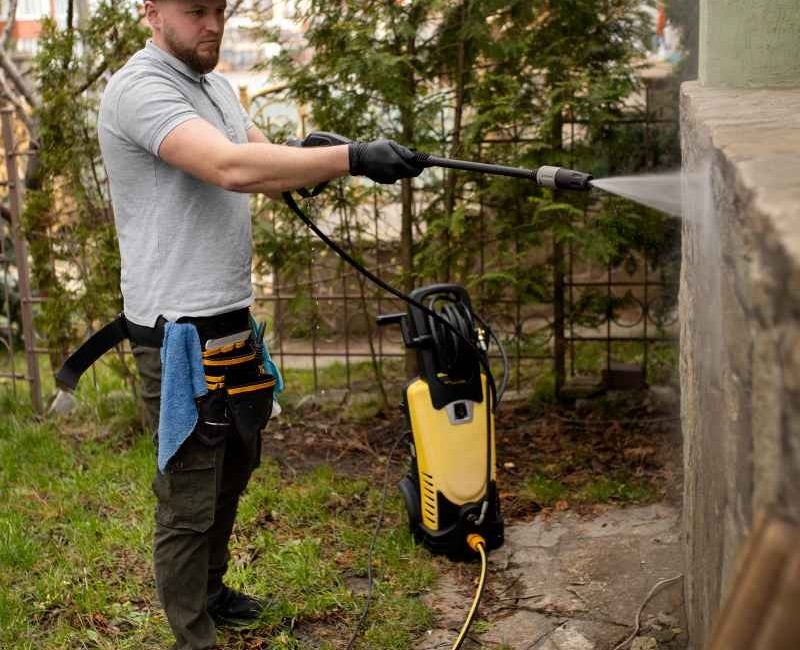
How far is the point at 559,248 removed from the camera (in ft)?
17.6

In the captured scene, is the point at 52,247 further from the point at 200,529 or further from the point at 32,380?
the point at 200,529

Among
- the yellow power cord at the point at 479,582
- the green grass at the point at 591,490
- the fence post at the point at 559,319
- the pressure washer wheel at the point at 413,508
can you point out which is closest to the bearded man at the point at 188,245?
the yellow power cord at the point at 479,582

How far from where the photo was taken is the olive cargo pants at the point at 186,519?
2.92 m

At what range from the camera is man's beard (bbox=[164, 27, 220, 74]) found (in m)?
2.87

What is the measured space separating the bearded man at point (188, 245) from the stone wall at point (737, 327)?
87 centimetres

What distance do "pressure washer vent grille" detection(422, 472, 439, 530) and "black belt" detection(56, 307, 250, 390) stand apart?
1146mm

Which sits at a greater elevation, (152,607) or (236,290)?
(236,290)

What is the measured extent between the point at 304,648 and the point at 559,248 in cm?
285

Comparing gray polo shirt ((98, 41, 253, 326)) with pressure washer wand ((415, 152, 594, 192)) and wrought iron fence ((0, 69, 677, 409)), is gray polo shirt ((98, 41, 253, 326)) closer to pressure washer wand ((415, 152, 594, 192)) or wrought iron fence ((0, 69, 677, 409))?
pressure washer wand ((415, 152, 594, 192))

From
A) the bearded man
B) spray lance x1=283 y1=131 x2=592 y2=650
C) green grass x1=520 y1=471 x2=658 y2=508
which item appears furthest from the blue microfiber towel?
green grass x1=520 y1=471 x2=658 y2=508

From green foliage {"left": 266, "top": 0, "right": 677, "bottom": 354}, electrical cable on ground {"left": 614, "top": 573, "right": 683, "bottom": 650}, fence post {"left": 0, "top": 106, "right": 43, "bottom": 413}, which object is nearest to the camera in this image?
electrical cable on ground {"left": 614, "top": 573, "right": 683, "bottom": 650}

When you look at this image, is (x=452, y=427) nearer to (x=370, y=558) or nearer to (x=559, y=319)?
(x=370, y=558)

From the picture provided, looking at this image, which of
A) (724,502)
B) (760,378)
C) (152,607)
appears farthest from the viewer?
(152,607)

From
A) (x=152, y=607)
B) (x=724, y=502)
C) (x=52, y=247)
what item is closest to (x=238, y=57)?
(x=52, y=247)
